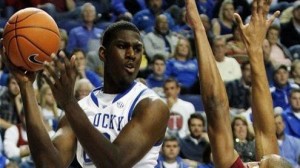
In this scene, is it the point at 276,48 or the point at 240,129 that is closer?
the point at 240,129

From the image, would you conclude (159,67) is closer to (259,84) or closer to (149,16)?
(149,16)

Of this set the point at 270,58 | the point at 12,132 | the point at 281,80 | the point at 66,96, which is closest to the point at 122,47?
the point at 66,96

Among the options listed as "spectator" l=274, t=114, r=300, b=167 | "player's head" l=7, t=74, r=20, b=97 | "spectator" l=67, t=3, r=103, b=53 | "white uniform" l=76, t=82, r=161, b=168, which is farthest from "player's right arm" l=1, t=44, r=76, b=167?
"spectator" l=67, t=3, r=103, b=53

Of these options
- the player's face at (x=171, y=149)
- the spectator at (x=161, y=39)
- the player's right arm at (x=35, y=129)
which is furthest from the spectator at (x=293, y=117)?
the player's right arm at (x=35, y=129)

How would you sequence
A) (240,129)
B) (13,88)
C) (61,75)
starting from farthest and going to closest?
(13,88) < (240,129) < (61,75)

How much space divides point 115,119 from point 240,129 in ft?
17.3

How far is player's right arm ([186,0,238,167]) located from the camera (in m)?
4.27

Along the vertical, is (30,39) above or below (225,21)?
above

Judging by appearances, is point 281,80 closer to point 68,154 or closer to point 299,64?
point 299,64

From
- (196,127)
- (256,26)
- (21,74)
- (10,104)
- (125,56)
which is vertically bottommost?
(196,127)

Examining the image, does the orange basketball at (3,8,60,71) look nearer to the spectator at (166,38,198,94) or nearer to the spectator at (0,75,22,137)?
the spectator at (0,75,22,137)

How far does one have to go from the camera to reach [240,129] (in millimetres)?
10094

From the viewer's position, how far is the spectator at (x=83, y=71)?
1130 cm

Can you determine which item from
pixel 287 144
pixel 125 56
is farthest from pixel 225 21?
pixel 125 56
